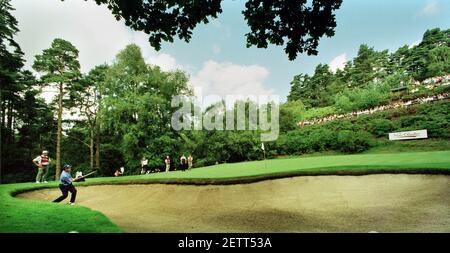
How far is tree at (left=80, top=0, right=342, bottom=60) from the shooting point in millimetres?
6500

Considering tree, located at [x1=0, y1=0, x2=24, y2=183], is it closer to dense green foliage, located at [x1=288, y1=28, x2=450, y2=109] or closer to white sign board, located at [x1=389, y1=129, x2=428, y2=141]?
white sign board, located at [x1=389, y1=129, x2=428, y2=141]

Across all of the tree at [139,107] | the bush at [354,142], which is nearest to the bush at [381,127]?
the bush at [354,142]

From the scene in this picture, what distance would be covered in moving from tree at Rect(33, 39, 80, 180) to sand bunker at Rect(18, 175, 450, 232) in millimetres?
23218

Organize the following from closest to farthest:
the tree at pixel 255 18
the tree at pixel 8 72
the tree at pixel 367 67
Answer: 1. the tree at pixel 255 18
2. the tree at pixel 8 72
3. the tree at pixel 367 67

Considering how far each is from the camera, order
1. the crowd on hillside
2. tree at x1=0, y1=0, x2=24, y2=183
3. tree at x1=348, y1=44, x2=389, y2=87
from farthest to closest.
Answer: tree at x1=348, y1=44, x2=389, y2=87
the crowd on hillside
tree at x1=0, y1=0, x2=24, y2=183

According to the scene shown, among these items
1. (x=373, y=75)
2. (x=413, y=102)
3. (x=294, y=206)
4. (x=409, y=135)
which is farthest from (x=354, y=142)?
(x=373, y=75)

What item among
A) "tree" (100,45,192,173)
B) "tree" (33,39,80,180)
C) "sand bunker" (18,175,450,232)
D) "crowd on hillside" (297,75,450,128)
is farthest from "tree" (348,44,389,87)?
"sand bunker" (18,175,450,232)

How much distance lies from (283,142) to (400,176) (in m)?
27.7

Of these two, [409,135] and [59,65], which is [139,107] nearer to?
[59,65]

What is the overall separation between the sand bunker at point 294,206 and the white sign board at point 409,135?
2053 cm

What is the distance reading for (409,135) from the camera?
28688 mm

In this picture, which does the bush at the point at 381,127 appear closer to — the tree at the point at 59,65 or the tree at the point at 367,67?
the tree at the point at 59,65

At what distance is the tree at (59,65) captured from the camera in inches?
1324
